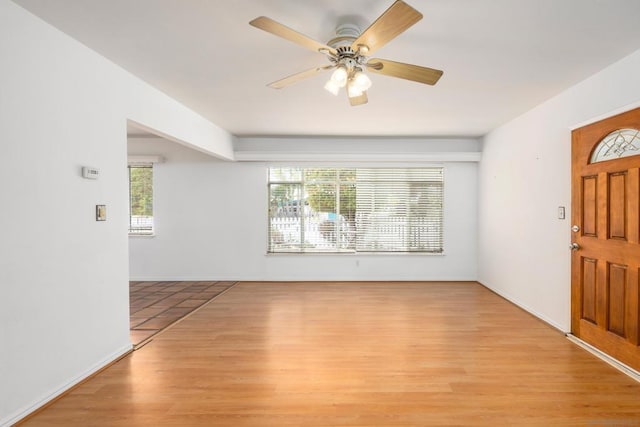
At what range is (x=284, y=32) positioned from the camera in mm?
1830

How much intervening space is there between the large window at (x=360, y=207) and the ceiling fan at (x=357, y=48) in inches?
134

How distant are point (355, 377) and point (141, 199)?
5.11 m

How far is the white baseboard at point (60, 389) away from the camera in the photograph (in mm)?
1995

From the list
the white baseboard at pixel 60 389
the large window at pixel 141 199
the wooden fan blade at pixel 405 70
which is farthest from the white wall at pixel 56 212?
the large window at pixel 141 199

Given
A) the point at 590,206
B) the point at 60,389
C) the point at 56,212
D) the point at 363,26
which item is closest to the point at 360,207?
the point at 590,206

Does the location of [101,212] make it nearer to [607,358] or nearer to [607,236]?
[607,236]

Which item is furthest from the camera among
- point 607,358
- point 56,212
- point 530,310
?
point 530,310

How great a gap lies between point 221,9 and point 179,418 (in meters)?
2.57

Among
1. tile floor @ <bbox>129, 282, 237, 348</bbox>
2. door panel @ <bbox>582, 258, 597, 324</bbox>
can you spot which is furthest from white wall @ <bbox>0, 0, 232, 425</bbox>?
door panel @ <bbox>582, 258, 597, 324</bbox>

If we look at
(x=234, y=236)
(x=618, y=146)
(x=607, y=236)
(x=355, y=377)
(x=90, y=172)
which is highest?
(x=618, y=146)

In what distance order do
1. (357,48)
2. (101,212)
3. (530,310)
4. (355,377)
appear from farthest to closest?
(530,310) < (101,212) < (355,377) < (357,48)

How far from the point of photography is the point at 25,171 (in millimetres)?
2090

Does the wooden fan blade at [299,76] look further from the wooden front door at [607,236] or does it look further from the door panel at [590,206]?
the door panel at [590,206]

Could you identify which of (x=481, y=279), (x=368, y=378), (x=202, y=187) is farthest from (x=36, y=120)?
(x=481, y=279)
